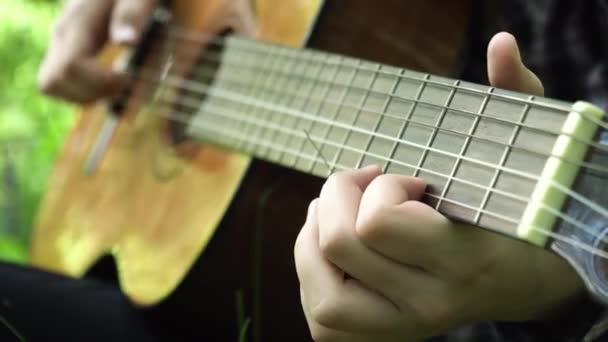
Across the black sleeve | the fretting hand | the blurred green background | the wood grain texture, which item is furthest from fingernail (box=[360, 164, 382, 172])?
the blurred green background

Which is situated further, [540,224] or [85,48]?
[85,48]

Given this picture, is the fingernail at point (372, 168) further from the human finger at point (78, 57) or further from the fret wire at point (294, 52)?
the human finger at point (78, 57)

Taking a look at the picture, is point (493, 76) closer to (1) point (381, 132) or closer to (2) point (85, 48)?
(1) point (381, 132)

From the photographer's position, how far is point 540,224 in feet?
1.50

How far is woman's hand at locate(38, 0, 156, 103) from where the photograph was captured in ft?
3.54

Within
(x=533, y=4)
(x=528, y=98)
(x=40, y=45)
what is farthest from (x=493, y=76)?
(x=40, y=45)

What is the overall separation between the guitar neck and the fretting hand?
2 cm

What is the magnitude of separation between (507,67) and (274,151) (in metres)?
0.27

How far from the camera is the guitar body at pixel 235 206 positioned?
0.81m

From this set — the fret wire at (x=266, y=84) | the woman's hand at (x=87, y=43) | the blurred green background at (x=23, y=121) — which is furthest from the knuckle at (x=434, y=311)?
the blurred green background at (x=23, y=121)

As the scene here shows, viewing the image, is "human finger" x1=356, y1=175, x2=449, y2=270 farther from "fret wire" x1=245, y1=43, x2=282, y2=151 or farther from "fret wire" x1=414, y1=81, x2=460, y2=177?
"fret wire" x1=245, y1=43, x2=282, y2=151

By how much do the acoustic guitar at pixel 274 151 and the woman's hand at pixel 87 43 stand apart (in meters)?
0.03

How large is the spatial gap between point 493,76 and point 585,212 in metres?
0.12

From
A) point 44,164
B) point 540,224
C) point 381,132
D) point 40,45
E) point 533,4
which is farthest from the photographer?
point 40,45
